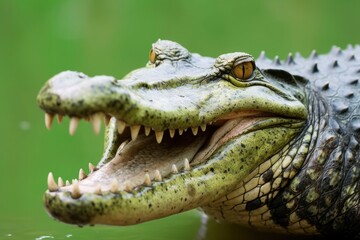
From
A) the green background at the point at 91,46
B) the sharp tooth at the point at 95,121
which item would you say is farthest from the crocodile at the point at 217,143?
the green background at the point at 91,46

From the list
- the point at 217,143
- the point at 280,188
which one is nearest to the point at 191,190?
the point at 217,143

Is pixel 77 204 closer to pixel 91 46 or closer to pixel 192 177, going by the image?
pixel 192 177

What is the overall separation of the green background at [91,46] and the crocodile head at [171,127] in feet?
2.48

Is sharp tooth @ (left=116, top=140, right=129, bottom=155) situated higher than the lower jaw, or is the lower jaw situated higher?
sharp tooth @ (left=116, top=140, right=129, bottom=155)

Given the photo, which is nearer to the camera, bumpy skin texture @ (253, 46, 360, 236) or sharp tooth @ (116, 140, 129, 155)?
sharp tooth @ (116, 140, 129, 155)

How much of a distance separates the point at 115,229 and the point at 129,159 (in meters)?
0.92

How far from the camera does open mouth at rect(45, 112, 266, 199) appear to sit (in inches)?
97.4

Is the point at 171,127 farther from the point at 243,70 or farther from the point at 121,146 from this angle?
the point at 243,70

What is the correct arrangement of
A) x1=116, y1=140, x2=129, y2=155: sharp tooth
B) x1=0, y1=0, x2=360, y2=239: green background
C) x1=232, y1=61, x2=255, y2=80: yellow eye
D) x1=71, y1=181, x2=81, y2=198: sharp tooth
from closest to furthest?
x1=71, y1=181, x2=81, y2=198: sharp tooth < x1=116, y1=140, x2=129, y2=155: sharp tooth < x1=232, y1=61, x2=255, y2=80: yellow eye < x1=0, y1=0, x2=360, y2=239: green background

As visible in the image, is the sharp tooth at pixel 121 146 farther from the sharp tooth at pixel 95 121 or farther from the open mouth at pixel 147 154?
the sharp tooth at pixel 95 121

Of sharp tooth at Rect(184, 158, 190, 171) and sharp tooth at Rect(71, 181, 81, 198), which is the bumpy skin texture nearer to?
sharp tooth at Rect(184, 158, 190, 171)

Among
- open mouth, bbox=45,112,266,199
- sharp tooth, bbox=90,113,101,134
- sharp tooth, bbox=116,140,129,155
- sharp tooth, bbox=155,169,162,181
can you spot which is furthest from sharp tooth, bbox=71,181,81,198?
sharp tooth, bbox=116,140,129,155

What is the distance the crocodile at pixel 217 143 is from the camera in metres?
2.43

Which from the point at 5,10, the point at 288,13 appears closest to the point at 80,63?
the point at 5,10
